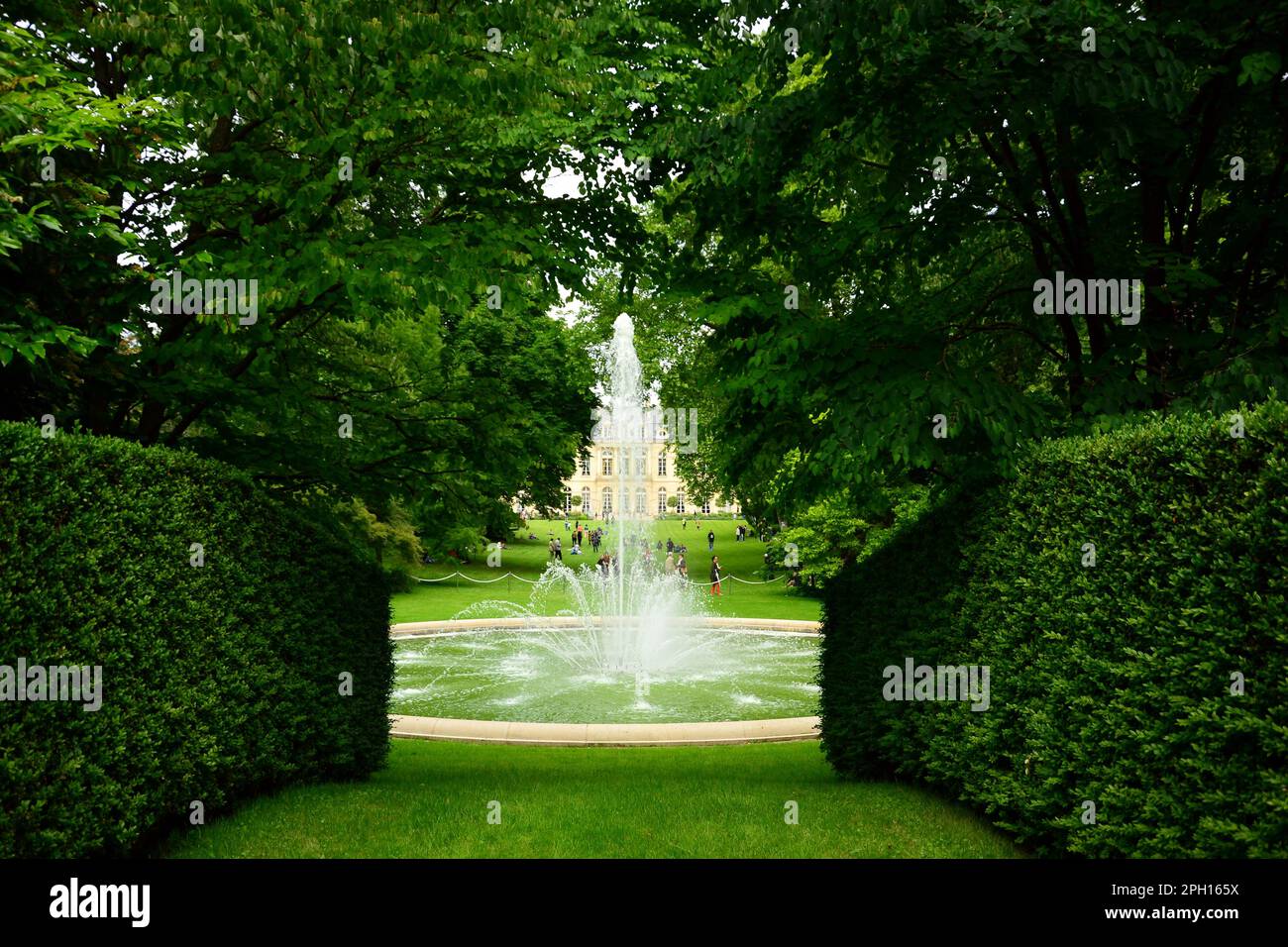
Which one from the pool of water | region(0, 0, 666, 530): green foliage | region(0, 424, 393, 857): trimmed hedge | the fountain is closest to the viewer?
region(0, 424, 393, 857): trimmed hedge

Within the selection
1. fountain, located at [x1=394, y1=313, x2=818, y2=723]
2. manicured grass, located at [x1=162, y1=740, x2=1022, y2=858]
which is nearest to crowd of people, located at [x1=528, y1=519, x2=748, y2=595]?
fountain, located at [x1=394, y1=313, x2=818, y2=723]

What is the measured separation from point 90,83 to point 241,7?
371cm

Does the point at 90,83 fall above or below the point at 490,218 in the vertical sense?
above

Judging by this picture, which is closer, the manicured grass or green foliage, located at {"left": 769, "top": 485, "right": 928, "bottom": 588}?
the manicured grass

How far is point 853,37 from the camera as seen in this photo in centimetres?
601

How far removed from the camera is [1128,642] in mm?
4535

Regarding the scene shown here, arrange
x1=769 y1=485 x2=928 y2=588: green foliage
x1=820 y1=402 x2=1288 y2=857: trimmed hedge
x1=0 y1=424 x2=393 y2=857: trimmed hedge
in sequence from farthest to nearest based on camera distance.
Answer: x1=769 y1=485 x2=928 y2=588: green foliage < x1=0 y1=424 x2=393 y2=857: trimmed hedge < x1=820 y1=402 x2=1288 y2=857: trimmed hedge

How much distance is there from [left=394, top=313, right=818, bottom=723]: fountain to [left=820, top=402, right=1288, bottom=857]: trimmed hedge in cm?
725

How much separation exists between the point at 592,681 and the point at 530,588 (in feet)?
60.9

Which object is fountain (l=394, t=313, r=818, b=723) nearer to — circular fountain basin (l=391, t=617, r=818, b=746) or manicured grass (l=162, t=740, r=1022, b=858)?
circular fountain basin (l=391, t=617, r=818, b=746)

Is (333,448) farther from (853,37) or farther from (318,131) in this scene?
(853,37)

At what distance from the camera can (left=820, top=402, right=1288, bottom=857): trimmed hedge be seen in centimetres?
379

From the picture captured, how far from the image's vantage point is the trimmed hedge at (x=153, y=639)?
4.40 metres
